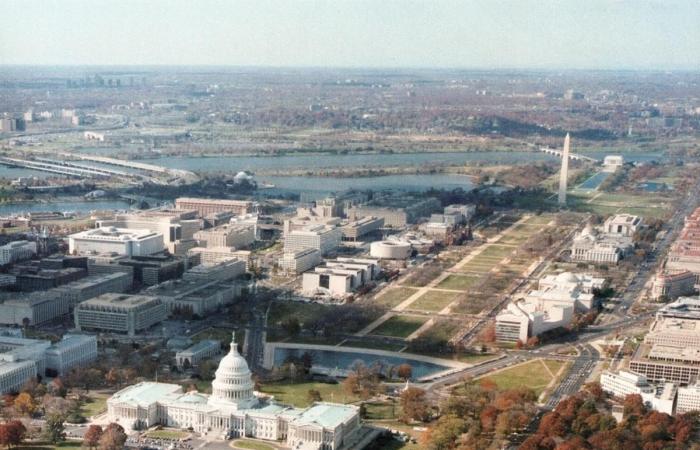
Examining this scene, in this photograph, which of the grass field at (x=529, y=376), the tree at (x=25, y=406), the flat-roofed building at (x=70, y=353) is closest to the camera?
the tree at (x=25, y=406)

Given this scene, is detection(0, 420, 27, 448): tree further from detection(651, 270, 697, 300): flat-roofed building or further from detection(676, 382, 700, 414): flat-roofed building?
detection(651, 270, 697, 300): flat-roofed building

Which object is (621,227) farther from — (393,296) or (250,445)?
(250,445)

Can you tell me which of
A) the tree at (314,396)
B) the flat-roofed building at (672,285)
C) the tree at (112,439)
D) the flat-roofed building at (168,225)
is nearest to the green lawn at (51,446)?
the tree at (112,439)

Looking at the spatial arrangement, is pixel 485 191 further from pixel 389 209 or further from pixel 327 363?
pixel 327 363

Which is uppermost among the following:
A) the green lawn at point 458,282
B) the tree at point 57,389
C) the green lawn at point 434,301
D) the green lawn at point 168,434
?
the tree at point 57,389

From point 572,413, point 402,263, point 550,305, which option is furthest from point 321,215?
point 572,413

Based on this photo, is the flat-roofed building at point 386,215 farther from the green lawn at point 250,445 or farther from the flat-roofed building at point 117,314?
the green lawn at point 250,445
